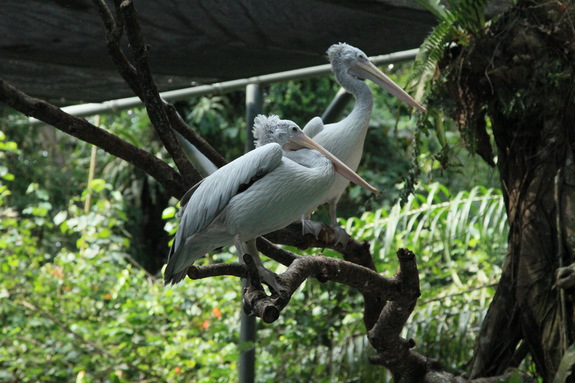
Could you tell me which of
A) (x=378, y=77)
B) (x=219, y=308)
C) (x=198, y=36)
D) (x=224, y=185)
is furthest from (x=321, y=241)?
(x=219, y=308)

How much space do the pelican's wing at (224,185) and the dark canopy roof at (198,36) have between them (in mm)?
1052

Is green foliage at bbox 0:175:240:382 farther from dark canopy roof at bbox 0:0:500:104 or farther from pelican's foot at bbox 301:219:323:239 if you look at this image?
pelican's foot at bbox 301:219:323:239

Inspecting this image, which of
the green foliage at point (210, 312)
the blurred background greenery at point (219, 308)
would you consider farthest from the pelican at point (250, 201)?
the green foliage at point (210, 312)

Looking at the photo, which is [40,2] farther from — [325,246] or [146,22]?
[325,246]

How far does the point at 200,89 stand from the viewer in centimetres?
492

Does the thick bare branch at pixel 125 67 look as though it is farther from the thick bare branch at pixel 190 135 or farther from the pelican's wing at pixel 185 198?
the pelican's wing at pixel 185 198

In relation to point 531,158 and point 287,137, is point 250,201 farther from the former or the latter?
point 531,158

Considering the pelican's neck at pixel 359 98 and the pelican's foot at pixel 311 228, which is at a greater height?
the pelican's neck at pixel 359 98

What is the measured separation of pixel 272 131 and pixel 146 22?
38.2 inches

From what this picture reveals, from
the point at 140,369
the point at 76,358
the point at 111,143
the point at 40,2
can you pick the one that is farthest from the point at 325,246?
the point at 76,358

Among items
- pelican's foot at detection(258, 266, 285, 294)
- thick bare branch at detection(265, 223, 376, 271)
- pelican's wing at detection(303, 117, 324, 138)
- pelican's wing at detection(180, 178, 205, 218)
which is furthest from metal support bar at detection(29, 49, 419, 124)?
pelican's foot at detection(258, 266, 285, 294)

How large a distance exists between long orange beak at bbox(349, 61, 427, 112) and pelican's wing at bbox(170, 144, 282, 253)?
1184 millimetres

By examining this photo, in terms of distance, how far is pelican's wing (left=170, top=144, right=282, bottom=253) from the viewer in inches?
99.4

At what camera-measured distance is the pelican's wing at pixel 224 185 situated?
2.53 meters
